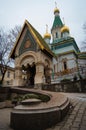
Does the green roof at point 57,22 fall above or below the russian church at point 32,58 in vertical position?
above

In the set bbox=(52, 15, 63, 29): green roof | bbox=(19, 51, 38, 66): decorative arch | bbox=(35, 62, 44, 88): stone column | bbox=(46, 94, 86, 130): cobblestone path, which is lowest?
bbox=(46, 94, 86, 130): cobblestone path

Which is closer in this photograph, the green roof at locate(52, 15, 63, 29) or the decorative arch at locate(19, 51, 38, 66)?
the decorative arch at locate(19, 51, 38, 66)

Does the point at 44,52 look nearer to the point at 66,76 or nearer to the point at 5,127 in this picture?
the point at 66,76

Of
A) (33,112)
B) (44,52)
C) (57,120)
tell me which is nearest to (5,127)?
(33,112)

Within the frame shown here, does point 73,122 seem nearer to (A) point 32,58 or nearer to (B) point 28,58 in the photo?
(A) point 32,58

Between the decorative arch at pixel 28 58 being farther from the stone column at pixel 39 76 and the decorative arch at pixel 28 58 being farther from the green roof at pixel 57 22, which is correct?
the green roof at pixel 57 22

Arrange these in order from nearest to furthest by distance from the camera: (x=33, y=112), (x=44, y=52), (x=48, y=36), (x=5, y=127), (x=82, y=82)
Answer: (x=33, y=112), (x=5, y=127), (x=82, y=82), (x=44, y=52), (x=48, y=36)

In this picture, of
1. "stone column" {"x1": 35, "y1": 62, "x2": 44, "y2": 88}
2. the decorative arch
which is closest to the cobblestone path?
"stone column" {"x1": 35, "y1": 62, "x2": 44, "y2": 88}

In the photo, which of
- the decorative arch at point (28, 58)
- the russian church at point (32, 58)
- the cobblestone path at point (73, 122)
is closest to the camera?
the cobblestone path at point (73, 122)

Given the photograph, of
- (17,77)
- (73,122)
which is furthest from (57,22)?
(73,122)

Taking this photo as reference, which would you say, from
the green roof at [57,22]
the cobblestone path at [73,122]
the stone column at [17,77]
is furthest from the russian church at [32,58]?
the green roof at [57,22]

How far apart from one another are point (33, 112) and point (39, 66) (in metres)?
10.1

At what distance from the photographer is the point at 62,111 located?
430cm

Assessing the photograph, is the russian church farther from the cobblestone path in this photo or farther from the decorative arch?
the cobblestone path
